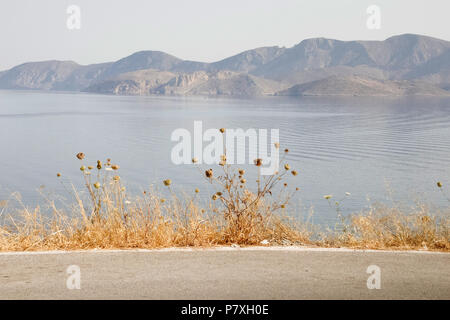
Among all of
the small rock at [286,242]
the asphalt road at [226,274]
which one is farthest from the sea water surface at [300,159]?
the asphalt road at [226,274]

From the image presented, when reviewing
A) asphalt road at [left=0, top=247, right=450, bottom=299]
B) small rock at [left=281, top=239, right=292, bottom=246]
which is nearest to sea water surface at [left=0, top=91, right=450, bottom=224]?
small rock at [left=281, top=239, right=292, bottom=246]

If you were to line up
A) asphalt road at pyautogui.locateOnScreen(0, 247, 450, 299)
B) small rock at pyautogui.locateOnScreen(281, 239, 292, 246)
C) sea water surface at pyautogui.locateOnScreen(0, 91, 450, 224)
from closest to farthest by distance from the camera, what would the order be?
asphalt road at pyautogui.locateOnScreen(0, 247, 450, 299) < small rock at pyautogui.locateOnScreen(281, 239, 292, 246) < sea water surface at pyautogui.locateOnScreen(0, 91, 450, 224)

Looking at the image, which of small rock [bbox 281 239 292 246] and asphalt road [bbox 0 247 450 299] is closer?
asphalt road [bbox 0 247 450 299]

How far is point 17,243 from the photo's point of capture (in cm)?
604

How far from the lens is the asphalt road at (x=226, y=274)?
14.2 ft

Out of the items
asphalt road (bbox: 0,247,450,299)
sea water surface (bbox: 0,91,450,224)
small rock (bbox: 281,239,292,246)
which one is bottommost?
sea water surface (bbox: 0,91,450,224)

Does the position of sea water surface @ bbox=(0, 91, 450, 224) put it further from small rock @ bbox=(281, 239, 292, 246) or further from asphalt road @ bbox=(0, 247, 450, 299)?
asphalt road @ bbox=(0, 247, 450, 299)

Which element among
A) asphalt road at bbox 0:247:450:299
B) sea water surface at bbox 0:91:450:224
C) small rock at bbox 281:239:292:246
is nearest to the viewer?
asphalt road at bbox 0:247:450:299

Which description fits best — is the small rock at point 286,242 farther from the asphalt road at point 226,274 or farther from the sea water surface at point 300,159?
the sea water surface at point 300,159

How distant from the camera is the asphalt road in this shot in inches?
170

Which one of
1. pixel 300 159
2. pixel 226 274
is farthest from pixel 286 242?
pixel 300 159

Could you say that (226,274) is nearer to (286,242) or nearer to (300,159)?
(286,242)

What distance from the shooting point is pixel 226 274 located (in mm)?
4832
